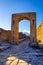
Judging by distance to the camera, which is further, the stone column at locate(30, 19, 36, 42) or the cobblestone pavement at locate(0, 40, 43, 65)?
the stone column at locate(30, 19, 36, 42)

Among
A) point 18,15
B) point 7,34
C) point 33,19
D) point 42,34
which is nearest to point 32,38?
point 33,19

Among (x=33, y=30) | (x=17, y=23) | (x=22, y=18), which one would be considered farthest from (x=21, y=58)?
(x=22, y=18)

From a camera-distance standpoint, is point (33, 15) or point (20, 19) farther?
point (20, 19)

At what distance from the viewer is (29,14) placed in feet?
44.3

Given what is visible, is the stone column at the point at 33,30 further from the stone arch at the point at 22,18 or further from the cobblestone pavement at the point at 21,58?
the cobblestone pavement at the point at 21,58

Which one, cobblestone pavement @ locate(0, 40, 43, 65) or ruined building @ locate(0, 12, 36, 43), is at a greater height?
ruined building @ locate(0, 12, 36, 43)

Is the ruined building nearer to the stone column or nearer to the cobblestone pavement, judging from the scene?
the stone column

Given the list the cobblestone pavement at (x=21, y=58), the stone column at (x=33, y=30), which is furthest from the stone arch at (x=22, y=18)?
the cobblestone pavement at (x=21, y=58)

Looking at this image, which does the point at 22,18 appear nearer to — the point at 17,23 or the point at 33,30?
→ the point at 17,23

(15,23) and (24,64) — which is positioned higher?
(15,23)

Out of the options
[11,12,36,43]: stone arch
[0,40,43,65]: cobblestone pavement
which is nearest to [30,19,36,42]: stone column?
[11,12,36,43]: stone arch

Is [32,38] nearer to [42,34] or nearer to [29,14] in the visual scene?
[29,14]

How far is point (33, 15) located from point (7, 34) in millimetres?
5682

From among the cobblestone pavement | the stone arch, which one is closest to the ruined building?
the stone arch
